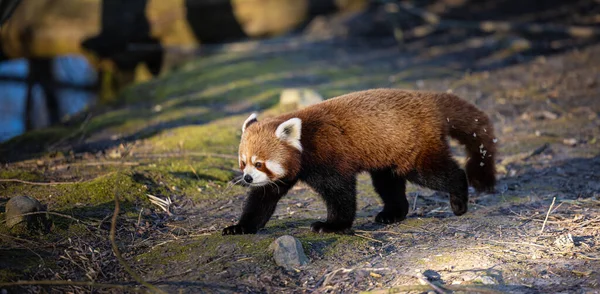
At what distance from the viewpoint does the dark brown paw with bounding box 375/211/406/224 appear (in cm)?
490

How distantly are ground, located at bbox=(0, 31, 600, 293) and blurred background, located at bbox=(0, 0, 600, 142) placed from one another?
4062 mm

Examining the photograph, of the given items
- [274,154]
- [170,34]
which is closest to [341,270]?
[274,154]

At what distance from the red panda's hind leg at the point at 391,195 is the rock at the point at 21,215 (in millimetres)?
2544

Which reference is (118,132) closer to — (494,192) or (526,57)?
(494,192)

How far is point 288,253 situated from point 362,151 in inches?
43.9

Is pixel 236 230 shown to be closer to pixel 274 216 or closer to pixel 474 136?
pixel 274 216

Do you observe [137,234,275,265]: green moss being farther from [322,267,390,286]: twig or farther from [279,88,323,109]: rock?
[279,88,323,109]: rock

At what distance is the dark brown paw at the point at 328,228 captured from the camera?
451cm

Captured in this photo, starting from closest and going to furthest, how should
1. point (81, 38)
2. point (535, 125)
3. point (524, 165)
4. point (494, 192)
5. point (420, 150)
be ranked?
point (420, 150), point (494, 192), point (524, 165), point (535, 125), point (81, 38)

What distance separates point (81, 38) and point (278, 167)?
10.4m

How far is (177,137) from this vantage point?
7.23 m

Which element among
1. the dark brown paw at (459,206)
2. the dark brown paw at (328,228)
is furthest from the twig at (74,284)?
the dark brown paw at (459,206)

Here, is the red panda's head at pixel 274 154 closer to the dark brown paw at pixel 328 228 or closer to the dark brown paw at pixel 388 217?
the dark brown paw at pixel 328 228

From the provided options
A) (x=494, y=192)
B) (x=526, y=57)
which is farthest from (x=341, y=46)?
(x=494, y=192)
